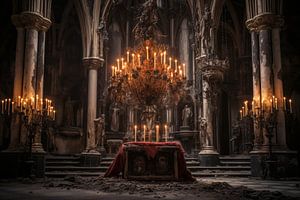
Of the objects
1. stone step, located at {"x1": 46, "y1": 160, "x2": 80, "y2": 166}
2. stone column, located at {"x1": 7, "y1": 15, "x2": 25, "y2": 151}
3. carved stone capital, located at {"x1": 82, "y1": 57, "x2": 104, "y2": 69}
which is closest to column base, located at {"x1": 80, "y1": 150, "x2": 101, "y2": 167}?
stone step, located at {"x1": 46, "y1": 160, "x2": 80, "y2": 166}

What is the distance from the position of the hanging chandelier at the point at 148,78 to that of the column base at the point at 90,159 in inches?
212

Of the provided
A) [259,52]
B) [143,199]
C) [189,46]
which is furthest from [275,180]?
[189,46]

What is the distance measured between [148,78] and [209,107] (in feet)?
21.1

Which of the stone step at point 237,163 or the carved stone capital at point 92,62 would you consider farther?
the carved stone capital at point 92,62

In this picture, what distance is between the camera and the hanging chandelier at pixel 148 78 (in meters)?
12.7

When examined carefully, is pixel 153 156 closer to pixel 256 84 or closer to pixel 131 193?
pixel 131 193

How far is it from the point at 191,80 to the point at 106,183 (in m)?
14.0

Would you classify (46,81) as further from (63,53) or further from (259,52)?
(259,52)

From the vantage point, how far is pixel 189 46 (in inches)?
959

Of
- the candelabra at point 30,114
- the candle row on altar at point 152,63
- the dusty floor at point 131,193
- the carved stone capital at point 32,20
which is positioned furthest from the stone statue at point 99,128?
the dusty floor at point 131,193

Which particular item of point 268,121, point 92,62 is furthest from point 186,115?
point 268,121

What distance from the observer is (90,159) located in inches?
718

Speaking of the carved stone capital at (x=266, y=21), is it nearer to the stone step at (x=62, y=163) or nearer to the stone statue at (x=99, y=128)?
the stone statue at (x=99, y=128)

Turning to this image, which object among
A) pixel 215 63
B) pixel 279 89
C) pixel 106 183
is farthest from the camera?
pixel 215 63
